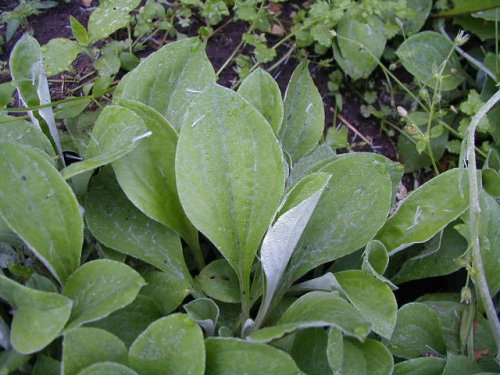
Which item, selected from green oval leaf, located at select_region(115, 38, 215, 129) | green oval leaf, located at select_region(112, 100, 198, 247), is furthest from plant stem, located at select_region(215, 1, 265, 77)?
green oval leaf, located at select_region(112, 100, 198, 247)

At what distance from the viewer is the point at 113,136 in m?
1.21

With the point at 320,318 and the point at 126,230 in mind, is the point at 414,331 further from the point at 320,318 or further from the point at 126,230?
the point at 126,230

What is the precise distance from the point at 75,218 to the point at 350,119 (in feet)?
3.40

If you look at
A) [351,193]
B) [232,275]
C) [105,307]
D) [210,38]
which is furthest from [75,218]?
[210,38]

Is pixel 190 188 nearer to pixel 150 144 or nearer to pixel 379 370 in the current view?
pixel 150 144

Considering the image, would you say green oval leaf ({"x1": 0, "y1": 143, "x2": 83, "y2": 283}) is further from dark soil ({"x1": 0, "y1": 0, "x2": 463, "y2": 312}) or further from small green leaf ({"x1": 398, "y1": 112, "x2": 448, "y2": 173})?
small green leaf ({"x1": 398, "y1": 112, "x2": 448, "y2": 173})

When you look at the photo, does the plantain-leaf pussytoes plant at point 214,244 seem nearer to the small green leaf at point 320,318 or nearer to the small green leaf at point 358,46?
the small green leaf at point 320,318

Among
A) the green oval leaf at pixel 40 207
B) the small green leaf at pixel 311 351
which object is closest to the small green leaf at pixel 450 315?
the small green leaf at pixel 311 351

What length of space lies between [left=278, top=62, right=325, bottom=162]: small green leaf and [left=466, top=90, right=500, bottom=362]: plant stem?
1.41 feet

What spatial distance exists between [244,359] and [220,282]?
0.96 ft

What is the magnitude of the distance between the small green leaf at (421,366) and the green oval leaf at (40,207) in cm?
66

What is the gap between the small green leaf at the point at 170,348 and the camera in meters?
1.04

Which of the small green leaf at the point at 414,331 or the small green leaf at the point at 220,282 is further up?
the small green leaf at the point at 220,282

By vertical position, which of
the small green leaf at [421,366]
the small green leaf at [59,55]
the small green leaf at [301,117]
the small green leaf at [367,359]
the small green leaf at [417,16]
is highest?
the small green leaf at [59,55]
